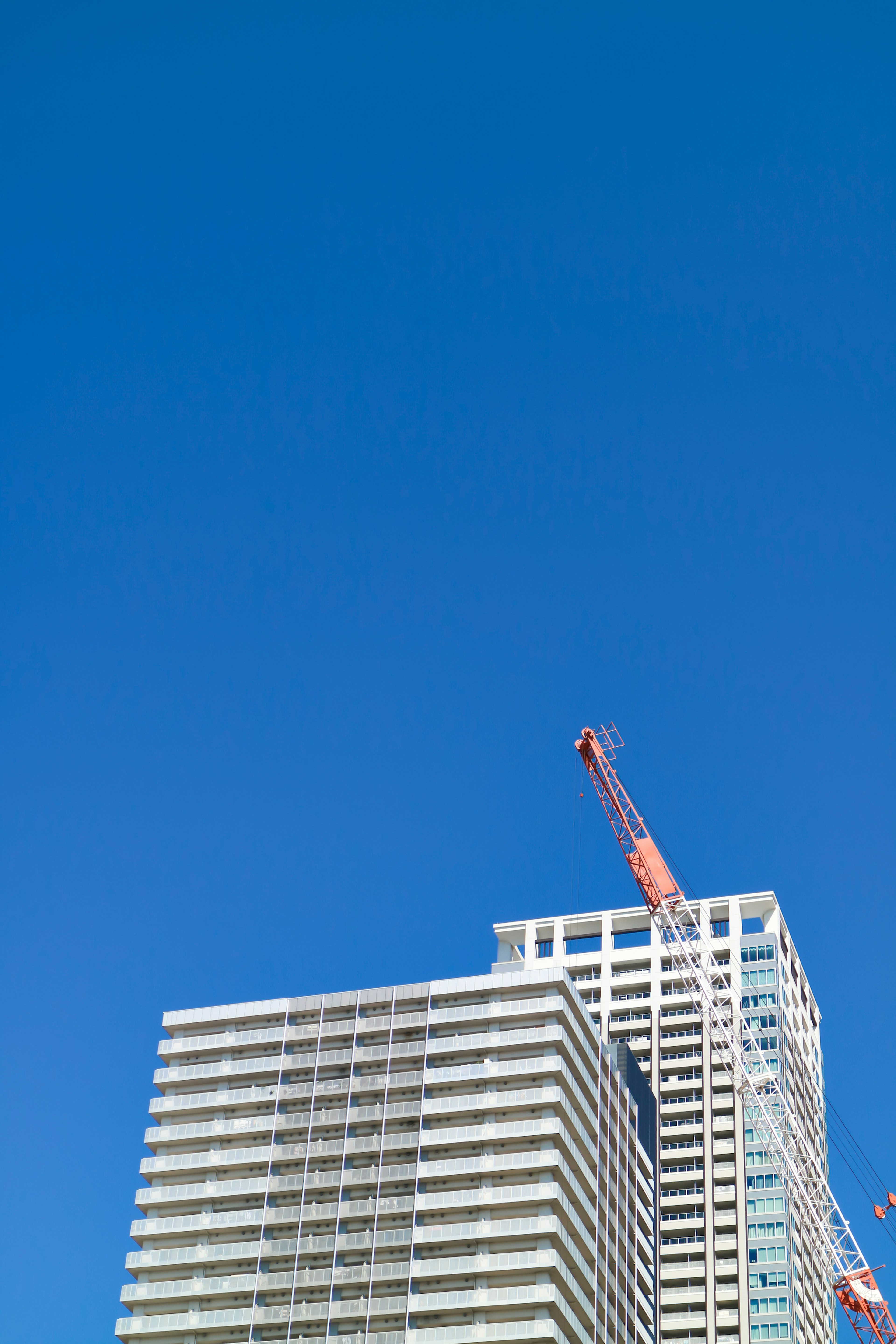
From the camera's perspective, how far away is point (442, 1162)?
139000 mm

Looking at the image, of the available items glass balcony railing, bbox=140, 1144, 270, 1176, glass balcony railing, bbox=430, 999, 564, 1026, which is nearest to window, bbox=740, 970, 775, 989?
glass balcony railing, bbox=430, 999, 564, 1026

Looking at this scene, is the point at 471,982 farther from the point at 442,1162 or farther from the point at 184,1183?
the point at 184,1183

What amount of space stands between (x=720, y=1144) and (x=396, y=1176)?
5485 centimetres

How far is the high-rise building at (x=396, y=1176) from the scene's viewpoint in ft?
432

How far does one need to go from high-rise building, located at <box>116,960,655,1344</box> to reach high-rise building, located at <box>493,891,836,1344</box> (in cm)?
1907

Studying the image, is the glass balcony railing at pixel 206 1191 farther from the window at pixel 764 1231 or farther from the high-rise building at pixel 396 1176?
the window at pixel 764 1231

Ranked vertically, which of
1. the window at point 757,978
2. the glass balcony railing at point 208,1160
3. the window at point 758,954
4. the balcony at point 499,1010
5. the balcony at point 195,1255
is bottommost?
the balcony at point 195,1255

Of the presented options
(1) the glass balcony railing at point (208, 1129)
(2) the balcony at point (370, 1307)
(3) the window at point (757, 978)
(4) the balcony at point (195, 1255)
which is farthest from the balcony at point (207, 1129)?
(3) the window at point (757, 978)

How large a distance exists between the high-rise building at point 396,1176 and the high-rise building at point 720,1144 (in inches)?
751

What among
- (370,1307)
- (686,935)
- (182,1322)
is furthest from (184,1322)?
(686,935)

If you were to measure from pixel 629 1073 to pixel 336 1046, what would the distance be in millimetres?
31525

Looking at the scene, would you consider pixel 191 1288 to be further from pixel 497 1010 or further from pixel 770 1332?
pixel 770 1332

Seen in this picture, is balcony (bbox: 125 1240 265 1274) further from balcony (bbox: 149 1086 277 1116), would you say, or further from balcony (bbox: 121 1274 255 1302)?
balcony (bbox: 149 1086 277 1116)

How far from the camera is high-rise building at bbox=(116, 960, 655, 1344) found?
13175cm
